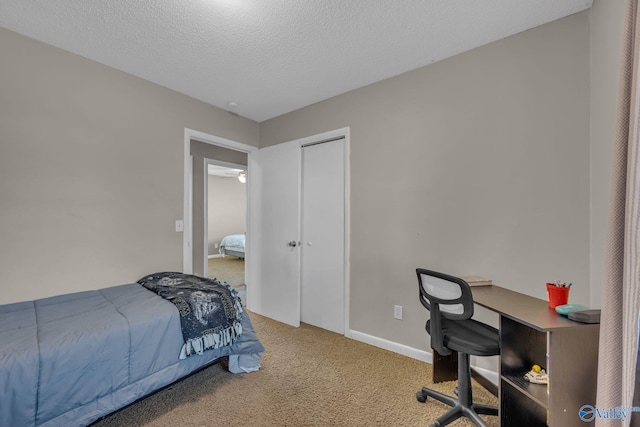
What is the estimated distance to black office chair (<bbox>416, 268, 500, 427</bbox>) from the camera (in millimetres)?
1492

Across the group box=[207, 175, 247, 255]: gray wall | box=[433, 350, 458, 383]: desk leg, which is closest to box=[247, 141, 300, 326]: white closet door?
box=[433, 350, 458, 383]: desk leg

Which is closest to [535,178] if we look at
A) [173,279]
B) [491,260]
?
[491,260]

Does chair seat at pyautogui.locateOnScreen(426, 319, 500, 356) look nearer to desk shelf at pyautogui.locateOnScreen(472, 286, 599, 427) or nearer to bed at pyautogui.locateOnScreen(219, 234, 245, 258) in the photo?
desk shelf at pyautogui.locateOnScreen(472, 286, 599, 427)

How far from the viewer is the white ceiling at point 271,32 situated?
5.45ft

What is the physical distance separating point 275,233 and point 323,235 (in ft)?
2.19

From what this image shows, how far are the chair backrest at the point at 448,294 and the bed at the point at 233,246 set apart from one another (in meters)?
5.81

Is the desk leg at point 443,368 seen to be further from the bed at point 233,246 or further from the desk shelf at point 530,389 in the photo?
the bed at point 233,246

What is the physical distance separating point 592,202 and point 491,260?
670mm

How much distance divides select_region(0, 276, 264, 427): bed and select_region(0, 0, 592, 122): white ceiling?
1902 mm

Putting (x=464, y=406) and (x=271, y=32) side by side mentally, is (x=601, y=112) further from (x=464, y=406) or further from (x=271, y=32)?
(x=271, y=32)

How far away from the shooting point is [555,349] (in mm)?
1164

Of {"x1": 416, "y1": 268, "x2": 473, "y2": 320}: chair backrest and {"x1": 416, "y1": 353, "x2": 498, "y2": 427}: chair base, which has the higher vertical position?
{"x1": 416, "y1": 268, "x2": 473, "y2": 320}: chair backrest

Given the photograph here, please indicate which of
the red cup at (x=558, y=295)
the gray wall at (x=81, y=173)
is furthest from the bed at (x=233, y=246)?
the red cup at (x=558, y=295)

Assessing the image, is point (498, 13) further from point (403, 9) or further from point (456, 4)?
point (403, 9)
